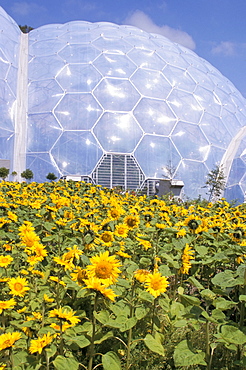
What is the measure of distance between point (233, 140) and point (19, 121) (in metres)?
10.6

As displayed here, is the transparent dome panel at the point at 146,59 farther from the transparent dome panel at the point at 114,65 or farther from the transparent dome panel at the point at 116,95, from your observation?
the transparent dome panel at the point at 116,95

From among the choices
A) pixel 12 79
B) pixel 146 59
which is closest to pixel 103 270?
pixel 12 79

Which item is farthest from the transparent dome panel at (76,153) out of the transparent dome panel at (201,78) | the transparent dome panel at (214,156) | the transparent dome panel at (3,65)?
the transparent dome panel at (201,78)

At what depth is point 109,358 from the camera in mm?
1533

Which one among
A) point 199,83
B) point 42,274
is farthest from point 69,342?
point 199,83

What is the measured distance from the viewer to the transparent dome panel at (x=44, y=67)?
15.6 meters

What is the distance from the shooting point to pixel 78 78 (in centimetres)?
1509

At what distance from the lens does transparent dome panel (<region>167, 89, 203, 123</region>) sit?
15.5 meters

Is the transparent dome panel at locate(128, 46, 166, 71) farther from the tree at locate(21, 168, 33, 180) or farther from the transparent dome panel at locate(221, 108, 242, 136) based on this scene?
the tree at locate(21, 168, 33, 180)

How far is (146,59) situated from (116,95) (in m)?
3.36

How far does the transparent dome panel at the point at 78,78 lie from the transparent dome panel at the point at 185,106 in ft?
12.2

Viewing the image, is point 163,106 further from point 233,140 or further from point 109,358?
point 109,358

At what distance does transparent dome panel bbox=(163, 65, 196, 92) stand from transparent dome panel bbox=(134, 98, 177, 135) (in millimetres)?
1876

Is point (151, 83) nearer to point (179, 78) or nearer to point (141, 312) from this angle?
point (179, 78)
